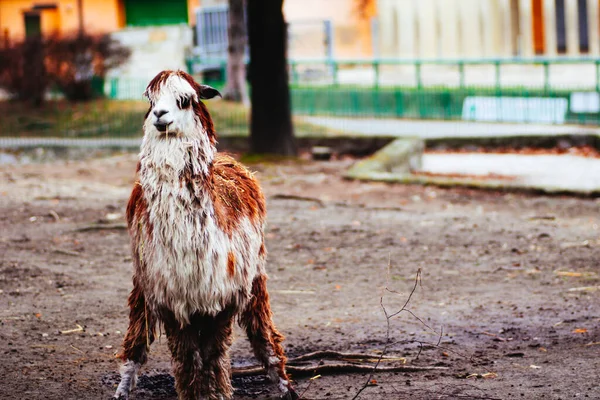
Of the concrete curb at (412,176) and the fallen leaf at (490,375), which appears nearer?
the fallen leaf at (490,375)

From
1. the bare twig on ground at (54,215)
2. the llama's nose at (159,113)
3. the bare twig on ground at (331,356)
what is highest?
the llama's nose at (159,113)

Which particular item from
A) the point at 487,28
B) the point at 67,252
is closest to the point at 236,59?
the point at 487,28

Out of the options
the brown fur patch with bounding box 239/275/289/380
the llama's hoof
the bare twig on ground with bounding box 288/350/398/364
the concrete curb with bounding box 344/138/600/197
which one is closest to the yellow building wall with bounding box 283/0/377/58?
the concrete curb with bounding box 344/138/600/197

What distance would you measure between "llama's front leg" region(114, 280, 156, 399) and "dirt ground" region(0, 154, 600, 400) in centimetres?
20

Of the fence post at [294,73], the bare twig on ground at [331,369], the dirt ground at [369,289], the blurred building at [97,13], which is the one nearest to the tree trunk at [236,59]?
the fence post at [294,73]

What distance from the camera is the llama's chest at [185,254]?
4.60 metres

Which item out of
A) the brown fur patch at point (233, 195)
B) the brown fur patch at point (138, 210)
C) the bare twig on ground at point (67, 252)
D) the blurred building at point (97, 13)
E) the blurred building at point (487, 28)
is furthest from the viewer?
the blurred building at point (97, 13)

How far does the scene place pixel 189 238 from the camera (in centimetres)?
459

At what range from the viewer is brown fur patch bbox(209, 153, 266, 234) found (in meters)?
4.84

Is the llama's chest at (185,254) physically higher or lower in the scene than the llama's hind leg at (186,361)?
higher

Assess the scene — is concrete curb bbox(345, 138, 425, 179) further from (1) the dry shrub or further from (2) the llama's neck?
(1) the dry shrub

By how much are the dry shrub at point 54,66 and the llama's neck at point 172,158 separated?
1682cm

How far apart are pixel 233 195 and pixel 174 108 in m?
0.70

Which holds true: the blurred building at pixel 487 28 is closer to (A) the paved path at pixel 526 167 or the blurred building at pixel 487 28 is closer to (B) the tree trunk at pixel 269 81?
(A) the paved path at pixel 526 167
